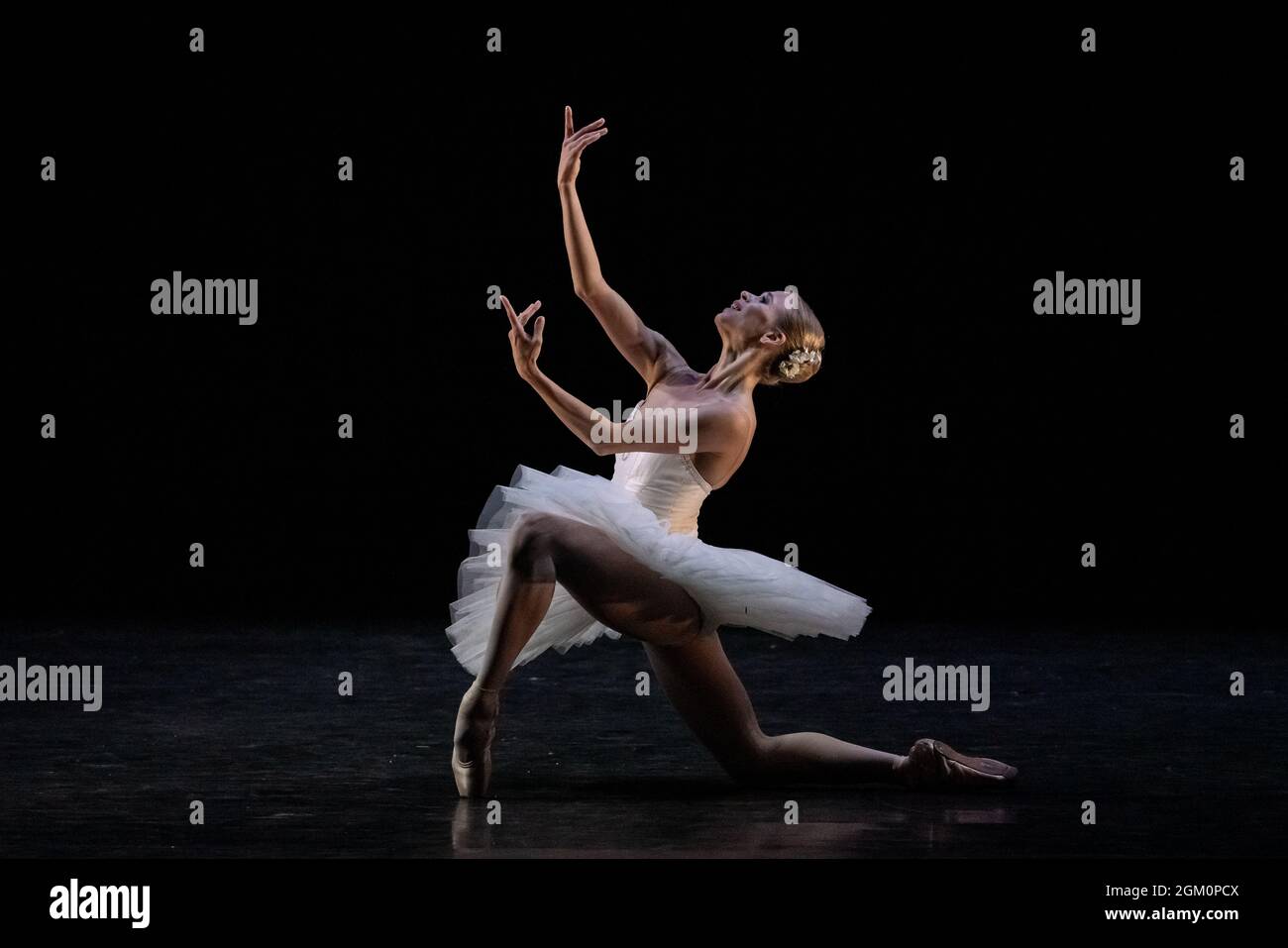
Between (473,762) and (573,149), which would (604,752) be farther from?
(573,149)

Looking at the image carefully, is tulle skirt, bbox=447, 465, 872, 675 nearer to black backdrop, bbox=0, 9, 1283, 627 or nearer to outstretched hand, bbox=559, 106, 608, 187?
outstretched hand, bbox=559, 106, 608, 187

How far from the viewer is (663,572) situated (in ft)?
9.30

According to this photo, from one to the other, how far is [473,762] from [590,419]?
0.68 meters

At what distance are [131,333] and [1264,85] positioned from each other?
442 cm

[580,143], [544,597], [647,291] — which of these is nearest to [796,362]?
[580,143]

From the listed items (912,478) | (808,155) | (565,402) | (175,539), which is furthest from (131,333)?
(565,402)

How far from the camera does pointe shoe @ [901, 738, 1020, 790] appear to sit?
2916 mm

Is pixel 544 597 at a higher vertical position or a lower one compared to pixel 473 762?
higher

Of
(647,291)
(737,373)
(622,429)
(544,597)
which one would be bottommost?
(544,597)

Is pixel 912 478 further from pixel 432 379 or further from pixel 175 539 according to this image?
pixel 175 539

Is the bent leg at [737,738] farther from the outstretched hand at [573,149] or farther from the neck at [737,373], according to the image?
the outstretched hand at [573,149]

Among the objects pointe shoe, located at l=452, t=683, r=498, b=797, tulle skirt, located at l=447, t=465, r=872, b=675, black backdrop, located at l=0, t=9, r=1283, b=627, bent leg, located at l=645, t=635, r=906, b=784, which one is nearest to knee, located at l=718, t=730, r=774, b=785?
bent leg, located at l=645, t=635, r=906, b=784

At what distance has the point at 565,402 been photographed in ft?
9.44

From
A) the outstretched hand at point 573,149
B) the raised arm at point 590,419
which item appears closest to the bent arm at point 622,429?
the raised arm at point 590,419
